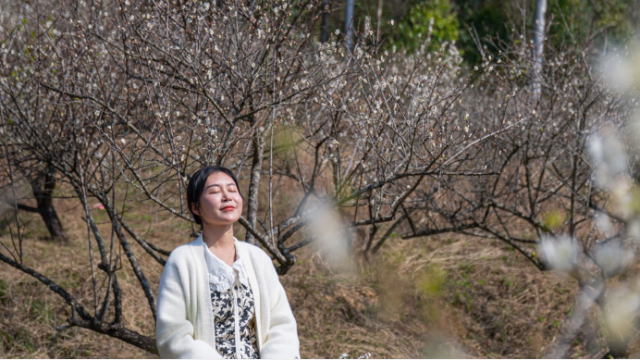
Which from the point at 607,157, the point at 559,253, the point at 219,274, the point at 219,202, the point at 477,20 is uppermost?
the point at 477,20

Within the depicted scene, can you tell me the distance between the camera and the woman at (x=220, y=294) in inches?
100

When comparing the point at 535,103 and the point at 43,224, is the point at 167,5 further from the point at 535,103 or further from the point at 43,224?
the point at 43,224

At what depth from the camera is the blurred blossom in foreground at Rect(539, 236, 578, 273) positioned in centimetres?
621

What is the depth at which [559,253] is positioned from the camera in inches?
247

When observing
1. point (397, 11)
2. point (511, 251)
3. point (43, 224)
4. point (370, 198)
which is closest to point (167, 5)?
point (370, 198)

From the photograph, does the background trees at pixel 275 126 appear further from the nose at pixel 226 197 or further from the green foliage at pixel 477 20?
the green foliage at pixel 477 20

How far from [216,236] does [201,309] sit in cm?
28

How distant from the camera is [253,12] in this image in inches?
178

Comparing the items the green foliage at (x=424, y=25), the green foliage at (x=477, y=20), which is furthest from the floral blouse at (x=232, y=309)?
the green foliage at (x=477, y=20)

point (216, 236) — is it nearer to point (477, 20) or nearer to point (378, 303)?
point (378, 303)

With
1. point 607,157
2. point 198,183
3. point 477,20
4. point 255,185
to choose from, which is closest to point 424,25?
point 477,20

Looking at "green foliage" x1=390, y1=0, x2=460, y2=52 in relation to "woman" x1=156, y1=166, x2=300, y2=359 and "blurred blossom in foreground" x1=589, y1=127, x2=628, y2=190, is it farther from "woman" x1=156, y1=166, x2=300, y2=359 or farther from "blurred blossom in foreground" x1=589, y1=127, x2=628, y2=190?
"woman" x1=156, y1=166, x2=300, y2=359

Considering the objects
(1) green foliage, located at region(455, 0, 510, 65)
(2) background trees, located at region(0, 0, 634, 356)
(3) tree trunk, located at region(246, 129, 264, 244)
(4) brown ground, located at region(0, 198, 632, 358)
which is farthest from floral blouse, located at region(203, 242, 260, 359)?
(1) green foliage, located at region(455, 0, 510, 65)

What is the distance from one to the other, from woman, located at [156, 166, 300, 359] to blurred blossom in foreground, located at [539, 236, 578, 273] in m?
4.11
